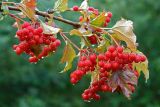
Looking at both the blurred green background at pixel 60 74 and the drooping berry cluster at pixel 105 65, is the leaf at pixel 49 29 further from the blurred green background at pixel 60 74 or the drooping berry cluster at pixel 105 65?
the blurred green background at pixel 60 74

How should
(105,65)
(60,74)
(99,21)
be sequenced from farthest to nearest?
1. (60,74)
2. (99,21)
3. (105,65)

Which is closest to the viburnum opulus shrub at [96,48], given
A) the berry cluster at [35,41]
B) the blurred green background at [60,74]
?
the berry cluster at [35,41]

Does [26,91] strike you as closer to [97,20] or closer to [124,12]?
[124,12]

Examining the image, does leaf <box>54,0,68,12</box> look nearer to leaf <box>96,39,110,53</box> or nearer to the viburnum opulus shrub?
the viburnum opulus shrub

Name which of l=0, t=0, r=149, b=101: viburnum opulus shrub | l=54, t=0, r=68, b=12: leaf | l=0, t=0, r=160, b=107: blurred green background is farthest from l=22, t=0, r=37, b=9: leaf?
l=0, t=0, r=160, b=107: blurred green background

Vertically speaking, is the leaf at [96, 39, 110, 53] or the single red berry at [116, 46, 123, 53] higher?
the leaf at [96, 39, 110, 53]

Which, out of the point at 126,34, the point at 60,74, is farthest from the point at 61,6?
the point at 60,74

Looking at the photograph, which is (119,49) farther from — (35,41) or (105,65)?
(35,41)
